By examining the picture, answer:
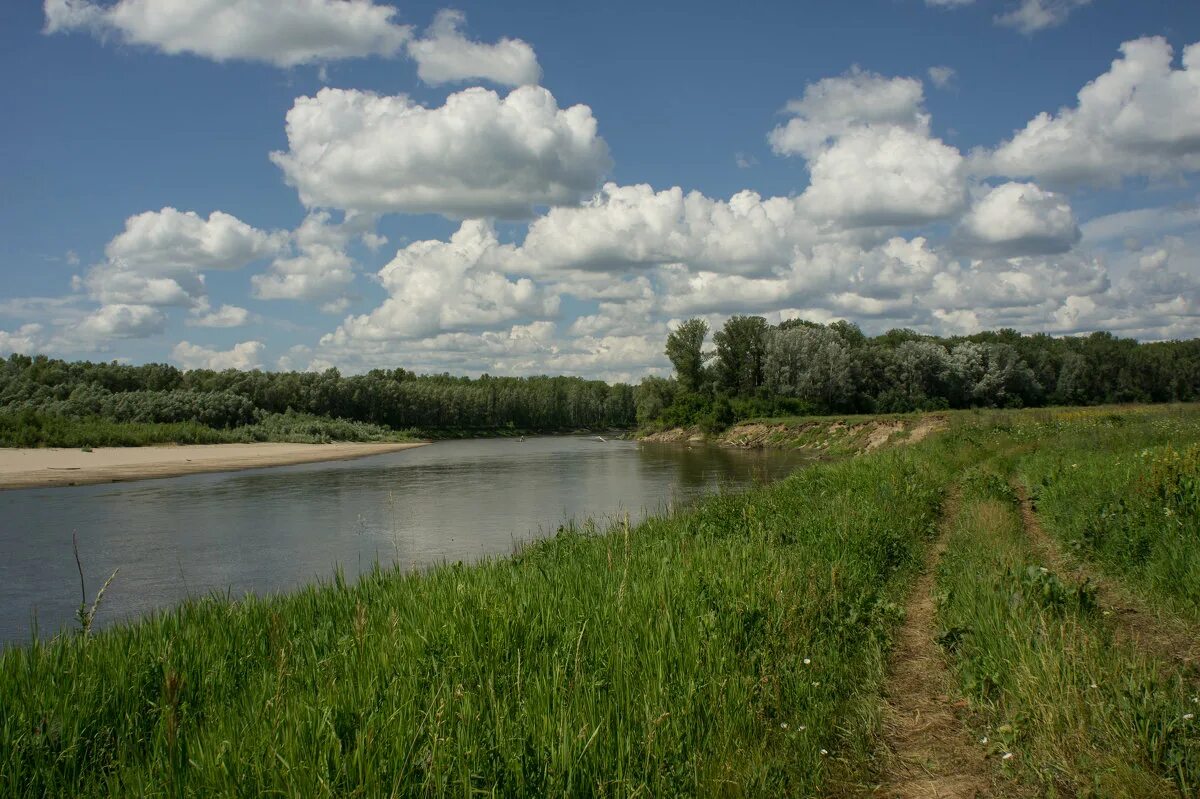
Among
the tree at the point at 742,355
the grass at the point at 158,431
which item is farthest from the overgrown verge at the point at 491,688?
the tree at the point at 742,355

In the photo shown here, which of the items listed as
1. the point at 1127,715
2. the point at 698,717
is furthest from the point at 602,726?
the point at 1127,715

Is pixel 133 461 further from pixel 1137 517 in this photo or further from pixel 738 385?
pixel 738 385

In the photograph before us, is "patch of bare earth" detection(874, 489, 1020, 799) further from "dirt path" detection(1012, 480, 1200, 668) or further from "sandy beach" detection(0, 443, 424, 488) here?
"sandy beach" detection(0, 443, 424, 488)

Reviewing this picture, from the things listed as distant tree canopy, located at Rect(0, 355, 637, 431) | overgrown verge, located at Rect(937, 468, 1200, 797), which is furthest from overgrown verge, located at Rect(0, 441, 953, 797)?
distant tree canopy, located at Rect(0, 355, 637, 431)

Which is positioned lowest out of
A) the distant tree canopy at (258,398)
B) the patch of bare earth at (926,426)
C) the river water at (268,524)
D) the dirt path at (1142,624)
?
the river water at (268,524)

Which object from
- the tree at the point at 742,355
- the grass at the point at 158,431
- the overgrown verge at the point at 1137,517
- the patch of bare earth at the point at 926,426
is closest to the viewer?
the overgrown verge at the point at 1137,517

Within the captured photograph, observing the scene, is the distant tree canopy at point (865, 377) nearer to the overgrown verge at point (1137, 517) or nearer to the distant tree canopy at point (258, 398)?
the distant tree canopy at point (258, 398)

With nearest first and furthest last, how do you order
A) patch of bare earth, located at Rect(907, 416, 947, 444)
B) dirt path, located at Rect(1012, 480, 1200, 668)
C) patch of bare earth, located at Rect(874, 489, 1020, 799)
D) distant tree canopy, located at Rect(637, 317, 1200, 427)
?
patch of bare earth, located at Rect(874, 489, 1020, 799), dirt path, located at Rect(1012, 480, 1200, 668), patch of bare earth, located at Rect(907, 416, 947, 444), distant tree canopy, located at Rect(637, 317, 1200, 427)

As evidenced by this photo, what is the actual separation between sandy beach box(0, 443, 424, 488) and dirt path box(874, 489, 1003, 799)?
38629 mm

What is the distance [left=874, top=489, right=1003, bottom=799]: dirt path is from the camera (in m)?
4.19

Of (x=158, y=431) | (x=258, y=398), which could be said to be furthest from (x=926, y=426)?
(x=258, y=398)

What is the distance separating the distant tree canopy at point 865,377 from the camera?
76.0 metres

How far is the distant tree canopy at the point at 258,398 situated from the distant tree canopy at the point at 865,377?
137 feet

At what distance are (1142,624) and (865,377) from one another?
77511 millimetres
